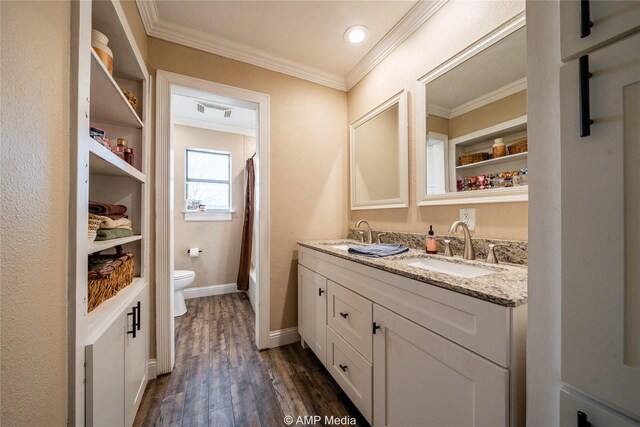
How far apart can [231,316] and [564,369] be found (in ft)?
8.84

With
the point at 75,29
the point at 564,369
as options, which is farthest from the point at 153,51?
the point at 564,369

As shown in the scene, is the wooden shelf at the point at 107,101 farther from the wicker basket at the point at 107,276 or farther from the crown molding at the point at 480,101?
the crown molding at the point at 480,101

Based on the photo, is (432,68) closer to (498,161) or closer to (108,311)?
(498,161)

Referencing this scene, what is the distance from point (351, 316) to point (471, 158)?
111cm

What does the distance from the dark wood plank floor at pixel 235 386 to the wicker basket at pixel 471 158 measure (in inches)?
61.8

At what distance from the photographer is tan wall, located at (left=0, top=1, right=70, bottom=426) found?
50 cm

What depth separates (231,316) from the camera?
261cm

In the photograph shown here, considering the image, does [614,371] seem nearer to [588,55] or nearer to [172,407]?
[588,55]

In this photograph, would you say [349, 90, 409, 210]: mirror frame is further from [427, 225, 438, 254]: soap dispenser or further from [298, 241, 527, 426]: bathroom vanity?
[298, 241, 527, 426]: bathroom vanity

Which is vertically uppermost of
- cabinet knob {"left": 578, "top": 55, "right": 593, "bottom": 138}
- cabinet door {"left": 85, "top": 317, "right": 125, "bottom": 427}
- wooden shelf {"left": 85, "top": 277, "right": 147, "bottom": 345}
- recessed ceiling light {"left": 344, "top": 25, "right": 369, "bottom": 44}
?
recessed ceiling light {"left": 344, "top": 25, "right": 369, "bottom": 44}

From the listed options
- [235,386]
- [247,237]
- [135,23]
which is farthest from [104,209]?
[247,237]

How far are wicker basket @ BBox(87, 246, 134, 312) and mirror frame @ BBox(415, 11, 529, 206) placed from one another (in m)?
1.77

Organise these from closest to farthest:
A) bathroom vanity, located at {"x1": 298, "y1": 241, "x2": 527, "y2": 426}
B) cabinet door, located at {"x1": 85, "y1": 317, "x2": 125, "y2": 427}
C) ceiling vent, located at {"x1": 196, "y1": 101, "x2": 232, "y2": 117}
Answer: bathroom vanity, located at {"x1": 298, "y1": 241, "x2": 527, "y2": 426} → cabinet door, located at {"x1": 85, "y1": 317, "x2": 125, "y2": 427} → ceiling vent, located at {"x1": 196, "y1": 101, "x2": 232, "y2": 117}

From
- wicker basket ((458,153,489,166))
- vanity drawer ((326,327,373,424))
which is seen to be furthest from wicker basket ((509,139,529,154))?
vanity drawer ((326,327,373,424))
